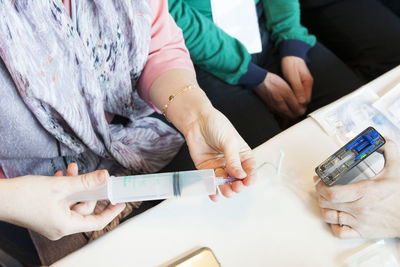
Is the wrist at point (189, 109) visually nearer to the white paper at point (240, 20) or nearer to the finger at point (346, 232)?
the finger at point (346, 232)

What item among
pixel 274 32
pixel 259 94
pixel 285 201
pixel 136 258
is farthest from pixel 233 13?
pixel 136 258

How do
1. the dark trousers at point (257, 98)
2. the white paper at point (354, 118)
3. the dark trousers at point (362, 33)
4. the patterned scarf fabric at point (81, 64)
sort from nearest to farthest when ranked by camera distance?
1. the patterned scarf fabric at point (81, 64)
2. the white paper at point (354, 118)
3. the dark trousers at point (257, 98)
4. the dark trousers at point (362, 33)

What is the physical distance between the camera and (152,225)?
53 centimetres

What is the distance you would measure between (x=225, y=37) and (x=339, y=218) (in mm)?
713

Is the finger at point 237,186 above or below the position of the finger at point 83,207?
below

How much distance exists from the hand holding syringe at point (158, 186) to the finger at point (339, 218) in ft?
0.59

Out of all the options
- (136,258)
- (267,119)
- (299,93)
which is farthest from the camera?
(299,93)

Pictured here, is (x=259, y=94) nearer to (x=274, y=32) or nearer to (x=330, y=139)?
(x=274, y=32)

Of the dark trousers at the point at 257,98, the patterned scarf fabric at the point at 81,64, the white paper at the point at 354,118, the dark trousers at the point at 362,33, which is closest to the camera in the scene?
the patterned scarf fabric at the point at 81,64

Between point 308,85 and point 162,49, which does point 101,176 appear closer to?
point 162,49

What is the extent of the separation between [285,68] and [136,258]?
901mm

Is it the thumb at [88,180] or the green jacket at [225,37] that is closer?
the thumb at [88,180]

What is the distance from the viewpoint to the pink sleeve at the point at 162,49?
0.70 meters

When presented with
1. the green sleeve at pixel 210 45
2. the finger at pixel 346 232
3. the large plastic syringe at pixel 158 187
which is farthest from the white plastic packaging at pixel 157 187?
A: the green sleeve at pixel 210 45
